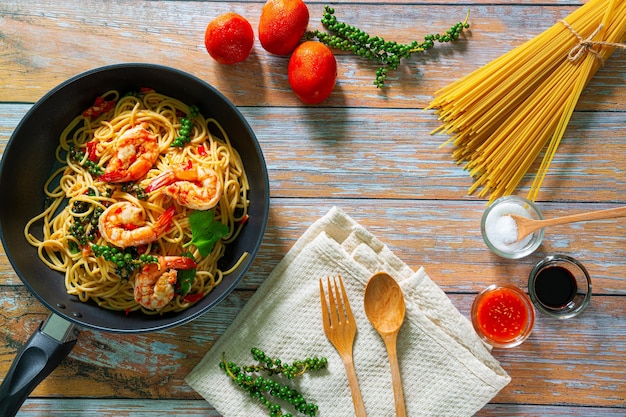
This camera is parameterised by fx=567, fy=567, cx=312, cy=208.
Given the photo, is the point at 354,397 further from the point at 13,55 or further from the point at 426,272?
the point at 13,55

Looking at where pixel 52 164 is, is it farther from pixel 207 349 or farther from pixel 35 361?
pixel 207 349

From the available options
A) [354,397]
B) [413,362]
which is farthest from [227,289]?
[413,362]

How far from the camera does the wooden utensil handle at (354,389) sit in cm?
194

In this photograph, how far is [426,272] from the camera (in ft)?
6.75

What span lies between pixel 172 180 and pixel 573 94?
1.40 metres

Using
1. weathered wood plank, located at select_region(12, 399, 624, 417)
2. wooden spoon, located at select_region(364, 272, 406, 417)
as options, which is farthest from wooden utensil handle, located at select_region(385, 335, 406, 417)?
weathered wood plank, located at select_region(12, 399, 624, 417)

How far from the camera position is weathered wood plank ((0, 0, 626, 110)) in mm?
2037

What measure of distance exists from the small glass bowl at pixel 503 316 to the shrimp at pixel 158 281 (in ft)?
3.37

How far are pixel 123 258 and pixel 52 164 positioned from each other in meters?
0.47

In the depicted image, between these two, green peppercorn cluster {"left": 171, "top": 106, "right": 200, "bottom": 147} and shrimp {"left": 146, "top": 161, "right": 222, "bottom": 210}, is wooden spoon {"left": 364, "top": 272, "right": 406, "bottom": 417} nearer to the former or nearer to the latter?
shrimp {"left": 146, "top": 161, "right": 222, "bottom": 210}

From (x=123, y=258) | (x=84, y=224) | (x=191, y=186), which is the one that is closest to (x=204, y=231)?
(x=191, y=186)

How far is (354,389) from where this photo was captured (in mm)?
1939

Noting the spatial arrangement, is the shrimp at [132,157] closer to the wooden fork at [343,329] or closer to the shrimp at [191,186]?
the shrimp at [191,186]

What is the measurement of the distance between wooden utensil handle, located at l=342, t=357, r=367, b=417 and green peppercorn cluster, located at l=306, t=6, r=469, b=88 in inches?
38.9
